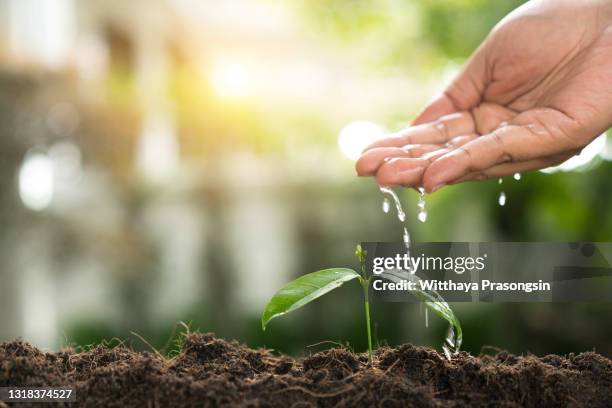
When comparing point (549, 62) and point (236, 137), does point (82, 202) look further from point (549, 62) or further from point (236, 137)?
point (549, 62)

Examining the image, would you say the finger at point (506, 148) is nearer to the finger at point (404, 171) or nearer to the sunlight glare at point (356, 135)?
the finger at point (404, 171)

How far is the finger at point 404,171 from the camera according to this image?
3.44 ft

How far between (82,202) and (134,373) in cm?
331

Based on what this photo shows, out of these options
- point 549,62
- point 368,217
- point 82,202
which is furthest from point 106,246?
point 549,62

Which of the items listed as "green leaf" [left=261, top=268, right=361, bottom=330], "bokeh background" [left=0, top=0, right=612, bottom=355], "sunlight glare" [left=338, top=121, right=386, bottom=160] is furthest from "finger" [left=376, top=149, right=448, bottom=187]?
"sunlight glare" [left=338, top=121, right=386, bottom=160]

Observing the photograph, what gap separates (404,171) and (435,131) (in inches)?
11.3

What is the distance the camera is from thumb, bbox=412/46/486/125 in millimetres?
1383

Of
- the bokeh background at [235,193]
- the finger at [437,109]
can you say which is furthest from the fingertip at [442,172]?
the bokeh background at [235,193]

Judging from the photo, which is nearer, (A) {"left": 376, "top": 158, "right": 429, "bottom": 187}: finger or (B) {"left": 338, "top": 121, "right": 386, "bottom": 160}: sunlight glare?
(A) {"left": 376, "top": 158, "right": 429, "bottom": 187}: finger

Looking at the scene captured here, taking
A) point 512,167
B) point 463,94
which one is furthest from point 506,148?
point 463,94

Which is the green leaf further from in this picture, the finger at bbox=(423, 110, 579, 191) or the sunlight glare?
the sunlight glare

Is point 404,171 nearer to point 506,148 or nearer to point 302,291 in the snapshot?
point 506,148

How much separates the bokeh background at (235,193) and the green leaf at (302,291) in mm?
2349

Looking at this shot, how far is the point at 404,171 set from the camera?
105 cm
